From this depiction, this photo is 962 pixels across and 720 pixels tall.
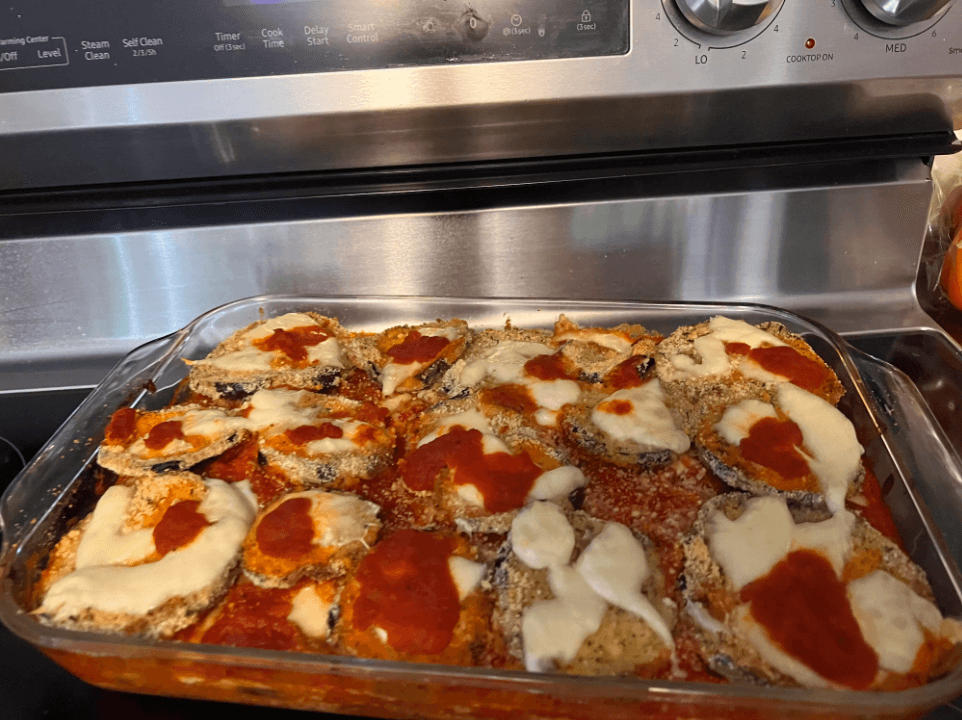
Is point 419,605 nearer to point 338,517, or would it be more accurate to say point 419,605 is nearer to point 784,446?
point 338,517

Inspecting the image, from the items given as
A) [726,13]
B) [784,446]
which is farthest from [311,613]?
[726,13]

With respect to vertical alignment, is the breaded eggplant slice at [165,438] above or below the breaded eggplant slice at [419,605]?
above

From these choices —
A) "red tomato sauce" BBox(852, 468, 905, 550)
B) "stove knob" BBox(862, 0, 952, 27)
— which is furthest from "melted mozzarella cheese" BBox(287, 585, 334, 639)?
"stove knob" BBox(862, 0, 952, 27)

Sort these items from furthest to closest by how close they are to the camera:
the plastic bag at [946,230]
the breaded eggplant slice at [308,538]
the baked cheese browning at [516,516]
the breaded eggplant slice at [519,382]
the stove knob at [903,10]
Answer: the plastic bag at [946,230] < the breaded eggplant slice at [519,382] < the stove knob at [903,10] < the breaded eggplant slice at [308,538] < the baked cheese browning at [516,516]

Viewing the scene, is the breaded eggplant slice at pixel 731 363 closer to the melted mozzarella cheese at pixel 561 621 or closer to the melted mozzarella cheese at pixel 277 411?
the melted mozzarella cheese at pixel 561 621

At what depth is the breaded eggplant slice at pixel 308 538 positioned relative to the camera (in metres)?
0.92

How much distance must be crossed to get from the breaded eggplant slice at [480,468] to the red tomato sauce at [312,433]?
0.42 feet

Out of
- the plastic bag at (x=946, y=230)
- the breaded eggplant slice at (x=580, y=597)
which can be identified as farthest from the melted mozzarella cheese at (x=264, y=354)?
the plastic bag at (x=946, y=230)

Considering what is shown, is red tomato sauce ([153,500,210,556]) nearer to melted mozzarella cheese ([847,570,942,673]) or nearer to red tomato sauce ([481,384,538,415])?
red tomato sauce ([481,384,538,415])

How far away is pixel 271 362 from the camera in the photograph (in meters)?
1.28

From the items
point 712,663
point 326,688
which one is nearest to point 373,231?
point 326,688

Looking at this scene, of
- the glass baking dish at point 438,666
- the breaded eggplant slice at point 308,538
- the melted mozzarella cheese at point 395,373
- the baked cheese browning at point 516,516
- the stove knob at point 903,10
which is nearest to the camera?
the glass baking dish at point 438,666

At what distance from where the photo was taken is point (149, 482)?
1.04 metres

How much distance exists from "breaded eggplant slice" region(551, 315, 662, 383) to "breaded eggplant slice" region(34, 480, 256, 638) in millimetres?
628
